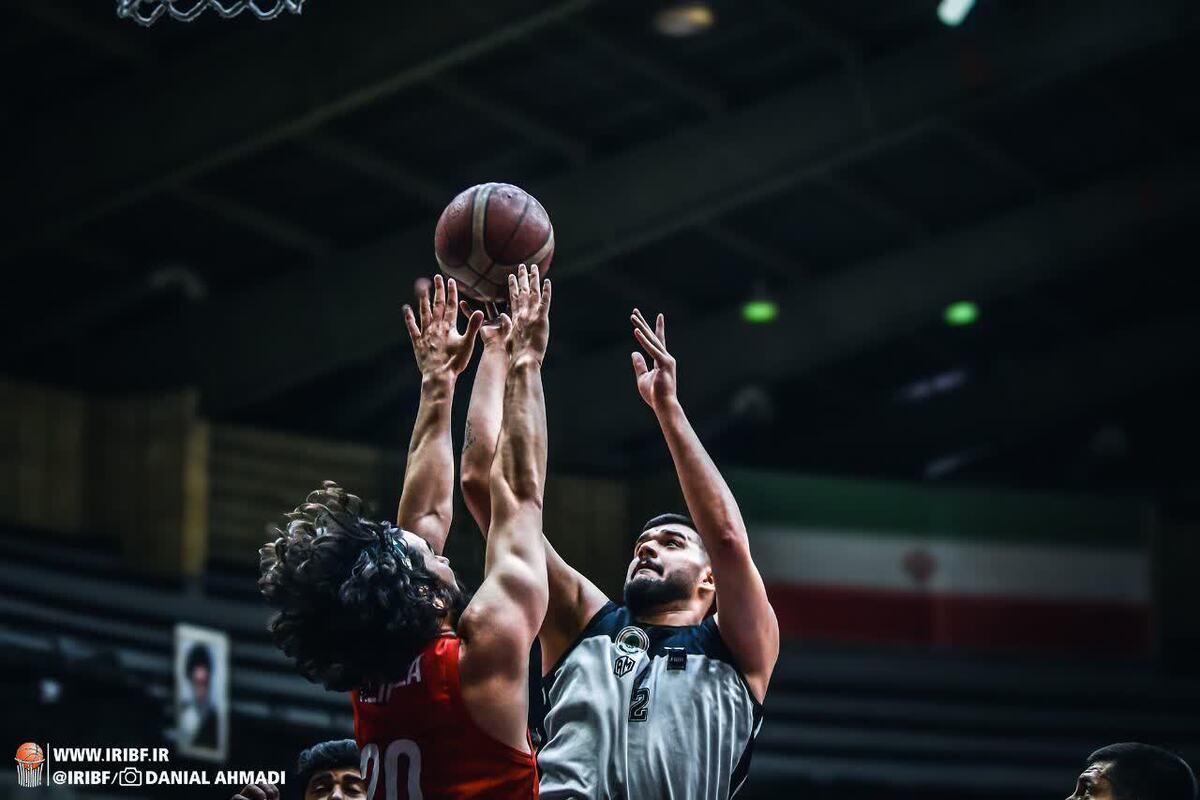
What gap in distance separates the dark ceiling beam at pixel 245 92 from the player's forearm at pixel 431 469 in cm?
709

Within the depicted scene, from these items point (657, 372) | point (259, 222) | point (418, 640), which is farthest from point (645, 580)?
point (259, 222)

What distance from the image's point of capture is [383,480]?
56.2ft

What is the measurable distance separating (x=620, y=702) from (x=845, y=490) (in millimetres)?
14320

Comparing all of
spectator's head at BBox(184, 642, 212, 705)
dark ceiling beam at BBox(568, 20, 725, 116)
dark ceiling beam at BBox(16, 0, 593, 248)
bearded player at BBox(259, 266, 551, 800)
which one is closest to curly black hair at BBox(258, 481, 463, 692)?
bearded player at BBox(259, 266, 551, 800)

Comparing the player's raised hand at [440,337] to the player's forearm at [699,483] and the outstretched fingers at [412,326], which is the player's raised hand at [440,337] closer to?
the outstretched fingers at [412,326]

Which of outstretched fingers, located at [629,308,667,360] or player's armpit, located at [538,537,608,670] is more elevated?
outstretched fingers, located at [629,308,667,360]

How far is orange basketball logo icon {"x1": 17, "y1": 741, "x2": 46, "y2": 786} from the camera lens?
1167cm

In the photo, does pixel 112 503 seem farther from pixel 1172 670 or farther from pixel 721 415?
pixel 1172 670

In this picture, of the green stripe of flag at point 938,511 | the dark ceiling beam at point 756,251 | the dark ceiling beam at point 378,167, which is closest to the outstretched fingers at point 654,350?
the dark ceiling beam at point 378,167

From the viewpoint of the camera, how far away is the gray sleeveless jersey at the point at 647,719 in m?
5.09

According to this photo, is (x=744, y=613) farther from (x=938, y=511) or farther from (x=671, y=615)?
(x=938, y=511)

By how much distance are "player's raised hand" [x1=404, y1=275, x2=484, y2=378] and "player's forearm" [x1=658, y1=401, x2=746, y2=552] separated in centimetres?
65

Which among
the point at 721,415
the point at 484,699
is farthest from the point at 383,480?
the point at 484,699

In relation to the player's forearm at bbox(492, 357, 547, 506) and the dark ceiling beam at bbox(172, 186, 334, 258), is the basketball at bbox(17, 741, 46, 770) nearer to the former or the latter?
the dark ceiling beam at bbox(172, 186, 334, 258)
